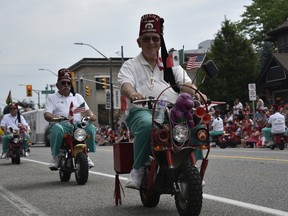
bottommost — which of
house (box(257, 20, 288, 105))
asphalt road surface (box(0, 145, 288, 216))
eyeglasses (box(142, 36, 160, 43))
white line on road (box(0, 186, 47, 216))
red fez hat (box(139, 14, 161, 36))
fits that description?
white line on road (box(0, 186, 47, 216))

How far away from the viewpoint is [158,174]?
18.8 ft

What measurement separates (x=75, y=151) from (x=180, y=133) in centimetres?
484

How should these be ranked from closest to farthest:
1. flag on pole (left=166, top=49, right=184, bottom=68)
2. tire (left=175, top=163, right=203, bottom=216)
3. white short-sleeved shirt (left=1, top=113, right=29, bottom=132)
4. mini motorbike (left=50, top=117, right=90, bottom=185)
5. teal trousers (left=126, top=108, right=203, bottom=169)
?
1. tire (left=175, top=163, right=203, bottom=216)
2. teal trousers (left=126, top=108, right=203, bottom=169)
3. flag on pole (left=166, top=49, right=184, bottom=68)
4. mini motorbike (left=50, top=117, right=90, bottom=185)
5. white short-sleeved shirt (left=1, top=113, right=29, bottom=132)

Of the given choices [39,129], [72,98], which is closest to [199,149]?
[72,98]

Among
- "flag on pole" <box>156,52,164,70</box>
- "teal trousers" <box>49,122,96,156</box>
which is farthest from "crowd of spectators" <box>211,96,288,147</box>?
"flag on pole" <box>156,52,164,70</box>

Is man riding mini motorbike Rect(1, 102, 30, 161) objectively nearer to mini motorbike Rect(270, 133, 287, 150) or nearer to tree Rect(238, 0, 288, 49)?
mini motorbike Rect(270, 133, 287, 150)

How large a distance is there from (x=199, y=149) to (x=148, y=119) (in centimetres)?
57

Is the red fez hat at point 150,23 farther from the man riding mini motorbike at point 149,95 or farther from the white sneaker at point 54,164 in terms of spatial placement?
the white sneaker at point 54,164

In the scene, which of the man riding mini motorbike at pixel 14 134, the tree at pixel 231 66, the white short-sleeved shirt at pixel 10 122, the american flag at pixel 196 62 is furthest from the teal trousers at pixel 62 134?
the tree at pixel 231 66

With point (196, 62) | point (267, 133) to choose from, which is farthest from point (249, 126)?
point (196, 62)

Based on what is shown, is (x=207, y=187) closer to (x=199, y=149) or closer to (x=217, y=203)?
(x=217, y=203)

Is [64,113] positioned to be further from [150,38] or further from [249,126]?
[249,126]

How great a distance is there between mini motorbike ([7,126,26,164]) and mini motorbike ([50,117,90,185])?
259 inches

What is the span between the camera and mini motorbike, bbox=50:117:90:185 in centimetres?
969
